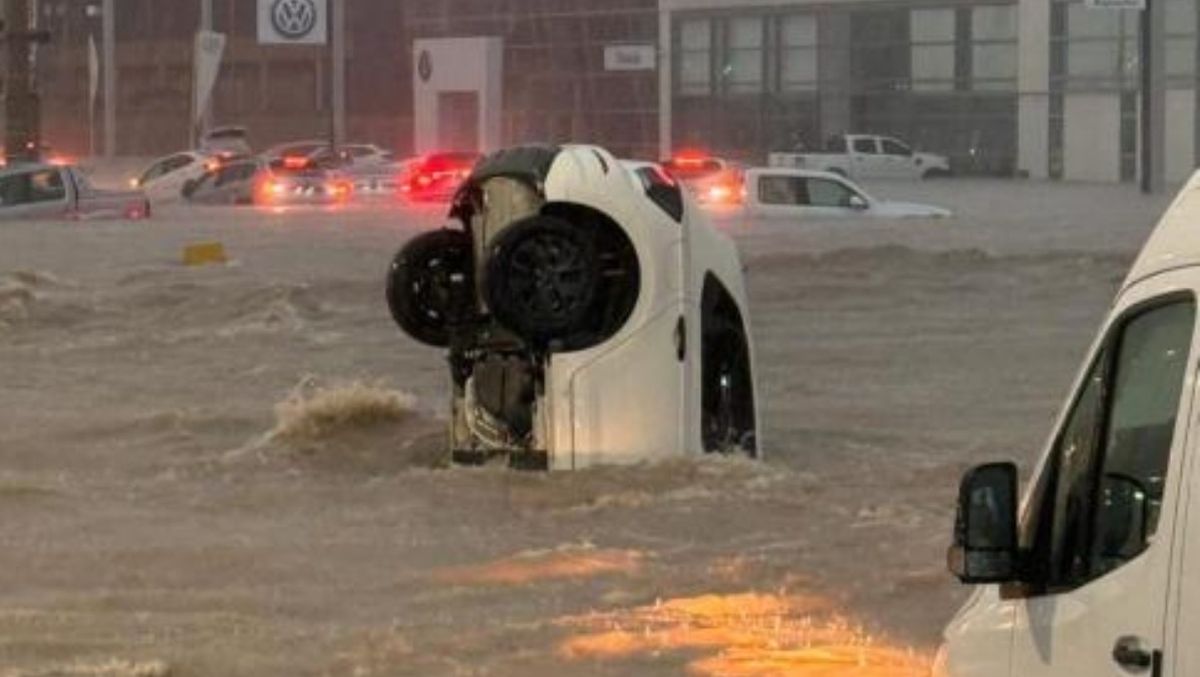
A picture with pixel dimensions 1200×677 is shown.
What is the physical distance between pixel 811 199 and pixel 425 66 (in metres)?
43.2

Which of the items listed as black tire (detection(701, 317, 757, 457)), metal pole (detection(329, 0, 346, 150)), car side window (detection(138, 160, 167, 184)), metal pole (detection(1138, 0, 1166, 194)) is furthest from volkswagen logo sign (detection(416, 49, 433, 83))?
black tire (detection(701, 317, 757, 457))

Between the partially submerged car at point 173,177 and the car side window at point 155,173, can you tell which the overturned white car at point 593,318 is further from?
the car side window at point 155,173

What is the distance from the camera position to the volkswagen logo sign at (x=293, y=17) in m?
58.5

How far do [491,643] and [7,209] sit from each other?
29.4 meters

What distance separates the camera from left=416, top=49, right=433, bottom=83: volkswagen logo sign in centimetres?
7750

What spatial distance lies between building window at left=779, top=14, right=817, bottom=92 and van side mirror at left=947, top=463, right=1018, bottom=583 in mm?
64641

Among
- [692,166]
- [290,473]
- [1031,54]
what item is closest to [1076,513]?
[290,473]

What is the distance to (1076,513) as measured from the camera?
155 inches

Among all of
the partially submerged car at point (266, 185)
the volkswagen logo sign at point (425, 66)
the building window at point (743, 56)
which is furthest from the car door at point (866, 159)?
the volkswagen logo sign at point (425, 66)

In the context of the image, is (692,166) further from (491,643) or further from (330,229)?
(491,643)

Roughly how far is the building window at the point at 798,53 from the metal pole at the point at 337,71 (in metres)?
14.1

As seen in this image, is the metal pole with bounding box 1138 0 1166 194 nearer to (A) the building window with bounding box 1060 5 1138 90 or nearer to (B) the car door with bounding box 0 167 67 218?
(A) the building window with bounding box 1060 5 1138 90

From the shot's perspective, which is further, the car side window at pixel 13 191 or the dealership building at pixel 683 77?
the dealership building at pixel 683 77

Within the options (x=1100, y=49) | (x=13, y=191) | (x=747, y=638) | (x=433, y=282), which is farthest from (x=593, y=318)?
(x=1100, y=49)
